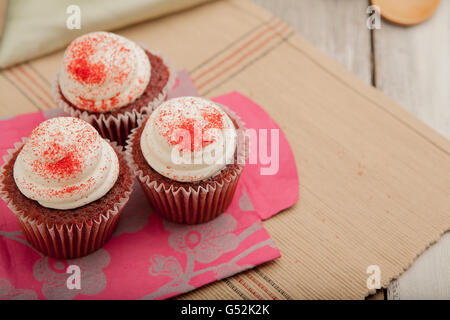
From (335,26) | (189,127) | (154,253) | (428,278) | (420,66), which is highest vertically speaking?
(189,127)

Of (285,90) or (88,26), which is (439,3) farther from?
(88,26)

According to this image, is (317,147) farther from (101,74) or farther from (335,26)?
(101,74)

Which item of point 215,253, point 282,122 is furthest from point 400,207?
point 215,253

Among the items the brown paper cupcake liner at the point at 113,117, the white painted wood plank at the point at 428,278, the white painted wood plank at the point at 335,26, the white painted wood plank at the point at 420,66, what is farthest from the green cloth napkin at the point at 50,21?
the white painted wood plank at the point at 428,278

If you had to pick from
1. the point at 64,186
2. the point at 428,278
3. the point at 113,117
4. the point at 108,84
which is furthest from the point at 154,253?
the point at 428,278

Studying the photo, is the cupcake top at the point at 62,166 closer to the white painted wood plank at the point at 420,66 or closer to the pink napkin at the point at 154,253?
the pink napkin at the point at 154,253

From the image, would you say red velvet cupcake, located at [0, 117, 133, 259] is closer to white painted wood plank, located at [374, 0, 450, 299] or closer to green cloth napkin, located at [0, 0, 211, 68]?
green cloth napkin, located at [0, 0, 211, 68]

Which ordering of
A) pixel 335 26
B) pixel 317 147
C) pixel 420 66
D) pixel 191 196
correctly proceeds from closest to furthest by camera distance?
pixel 191 196 → pixel 317 147 → pixel 420 66 → pixel 335 26
